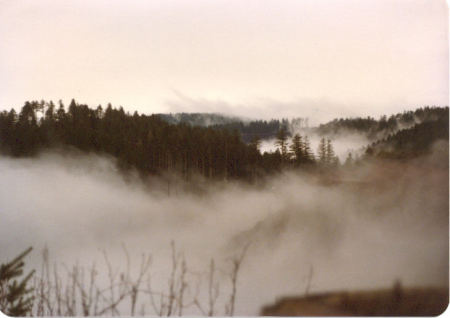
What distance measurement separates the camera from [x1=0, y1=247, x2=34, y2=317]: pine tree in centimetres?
243

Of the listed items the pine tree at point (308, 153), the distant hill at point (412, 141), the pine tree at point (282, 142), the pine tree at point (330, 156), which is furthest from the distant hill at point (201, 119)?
the distant hill at point (412, 141)

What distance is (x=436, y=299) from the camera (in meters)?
2.44

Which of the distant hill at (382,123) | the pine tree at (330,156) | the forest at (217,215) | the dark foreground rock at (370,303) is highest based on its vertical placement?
the distant hill at (382,123)

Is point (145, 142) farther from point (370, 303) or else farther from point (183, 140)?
point (370, 303)

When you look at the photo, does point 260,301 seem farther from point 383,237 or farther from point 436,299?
point 436,299

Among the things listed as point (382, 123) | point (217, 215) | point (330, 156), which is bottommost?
point (217, 215)

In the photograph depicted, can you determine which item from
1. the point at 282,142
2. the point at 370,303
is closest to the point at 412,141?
the point at 282,142

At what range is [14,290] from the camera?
2.42 m

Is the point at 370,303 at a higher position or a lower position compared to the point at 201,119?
lower

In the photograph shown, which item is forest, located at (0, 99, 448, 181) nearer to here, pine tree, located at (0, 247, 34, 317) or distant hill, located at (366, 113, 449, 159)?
distant hill, located at (366, 113, 449, 159)

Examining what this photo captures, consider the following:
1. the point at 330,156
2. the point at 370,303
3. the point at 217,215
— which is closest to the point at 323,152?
the point at 330,156

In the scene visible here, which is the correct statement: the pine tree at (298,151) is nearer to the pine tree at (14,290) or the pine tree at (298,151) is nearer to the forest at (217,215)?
the forest at (217,215)

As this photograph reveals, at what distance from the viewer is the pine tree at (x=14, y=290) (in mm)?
2430

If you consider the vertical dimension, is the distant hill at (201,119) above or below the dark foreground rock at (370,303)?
above
